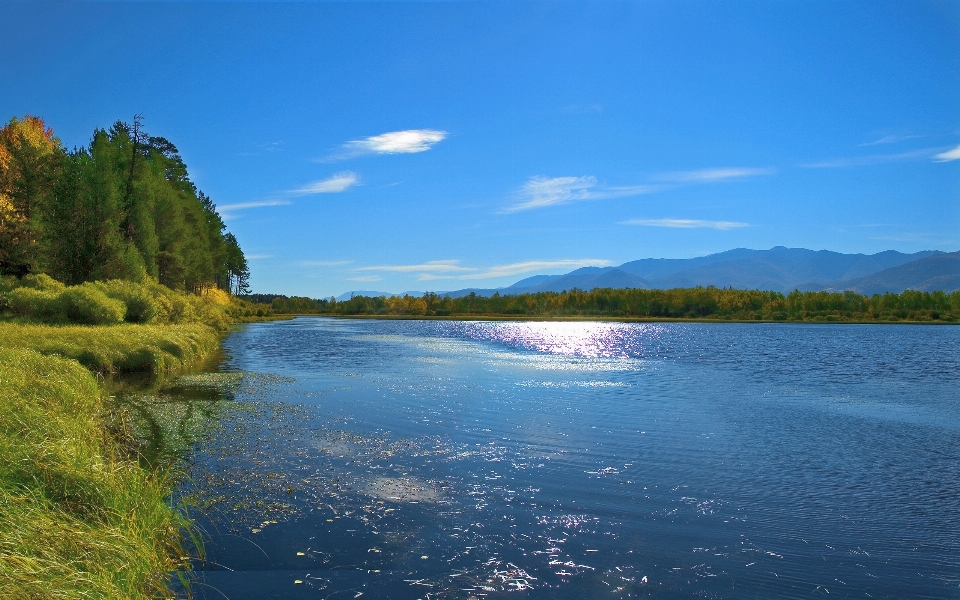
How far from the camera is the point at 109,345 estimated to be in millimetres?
→ 27016

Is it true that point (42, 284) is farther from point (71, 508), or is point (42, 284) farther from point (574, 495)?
point (574, 495)

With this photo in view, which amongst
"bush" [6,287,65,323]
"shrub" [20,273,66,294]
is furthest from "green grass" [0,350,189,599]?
"shrub" [20,273,66,294]

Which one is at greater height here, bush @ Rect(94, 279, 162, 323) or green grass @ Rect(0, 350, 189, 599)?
bush @ Rect(94, 279, 162, 323)

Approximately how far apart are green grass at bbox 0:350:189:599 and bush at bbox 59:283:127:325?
22944 mm

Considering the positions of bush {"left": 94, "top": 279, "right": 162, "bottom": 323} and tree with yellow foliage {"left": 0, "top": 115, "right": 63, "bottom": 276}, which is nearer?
bush {"left": 94, "top": 279, "right": 162, "bottom": 323}

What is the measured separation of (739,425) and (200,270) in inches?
2659

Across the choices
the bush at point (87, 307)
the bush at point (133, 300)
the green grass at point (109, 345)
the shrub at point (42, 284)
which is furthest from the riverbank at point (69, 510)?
the bush at point (133, 300)

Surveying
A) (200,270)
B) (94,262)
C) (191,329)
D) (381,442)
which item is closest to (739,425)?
(381,442)

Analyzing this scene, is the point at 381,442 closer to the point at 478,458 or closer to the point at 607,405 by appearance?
the point at 478,458

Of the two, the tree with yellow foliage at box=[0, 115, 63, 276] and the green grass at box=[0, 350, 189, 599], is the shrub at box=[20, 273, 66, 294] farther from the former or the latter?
the green grass at box=[0, 350, 189, 599]

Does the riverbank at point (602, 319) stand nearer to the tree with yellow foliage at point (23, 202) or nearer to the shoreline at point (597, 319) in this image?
the shoreline at point (597, 319)

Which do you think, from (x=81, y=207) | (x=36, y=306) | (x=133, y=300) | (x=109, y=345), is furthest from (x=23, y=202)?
(x=109, y=345)

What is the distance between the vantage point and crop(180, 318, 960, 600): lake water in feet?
28.5

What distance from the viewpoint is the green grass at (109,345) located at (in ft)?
78.0
